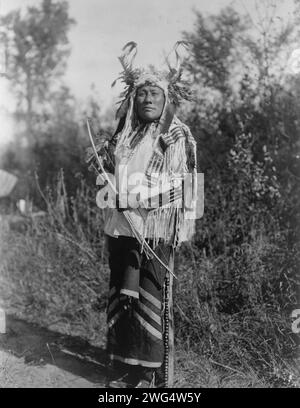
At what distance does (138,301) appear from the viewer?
10.5 ft

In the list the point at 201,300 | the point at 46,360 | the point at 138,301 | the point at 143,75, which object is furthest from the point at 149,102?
the point at 46,360

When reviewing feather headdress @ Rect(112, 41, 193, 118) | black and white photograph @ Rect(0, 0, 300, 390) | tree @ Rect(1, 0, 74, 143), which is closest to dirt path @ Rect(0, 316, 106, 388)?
black and white photograph @ Rect(0, 0, 300, 390)

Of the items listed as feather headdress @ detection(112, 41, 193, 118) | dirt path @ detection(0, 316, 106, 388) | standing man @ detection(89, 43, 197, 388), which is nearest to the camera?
standing man @ detection(89, 43, 197, 388)

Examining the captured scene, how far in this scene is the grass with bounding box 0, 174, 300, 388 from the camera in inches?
141

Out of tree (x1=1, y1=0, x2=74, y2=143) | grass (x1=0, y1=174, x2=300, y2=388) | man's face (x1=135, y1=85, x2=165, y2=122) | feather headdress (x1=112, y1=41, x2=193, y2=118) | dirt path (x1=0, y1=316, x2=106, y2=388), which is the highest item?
tree (x1=1, y1=0, x2=74, y2=143)

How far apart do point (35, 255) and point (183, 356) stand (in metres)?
2.21

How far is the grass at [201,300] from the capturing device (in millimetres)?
3578

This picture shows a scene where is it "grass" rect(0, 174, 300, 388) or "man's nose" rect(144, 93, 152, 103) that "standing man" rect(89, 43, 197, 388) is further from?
"grass" rect(0, 174, 300, 388)

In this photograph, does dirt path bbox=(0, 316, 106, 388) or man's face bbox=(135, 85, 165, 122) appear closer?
man's face bbox=(135, 85, 165, 122)

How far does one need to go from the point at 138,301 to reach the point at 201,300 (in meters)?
1.01

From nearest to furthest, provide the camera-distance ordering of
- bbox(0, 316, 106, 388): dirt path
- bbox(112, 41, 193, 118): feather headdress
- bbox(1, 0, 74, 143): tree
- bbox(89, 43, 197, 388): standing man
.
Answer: bbox(89, 43, 197, 388): standing man < bbox(112, 41, 193, 118): feather headdress < bbox(0, 316, 106, 388): dirt path < bbox(1, 0, 74, 143): tree

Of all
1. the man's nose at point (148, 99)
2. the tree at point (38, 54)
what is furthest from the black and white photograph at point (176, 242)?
the tree at point (38, 54)

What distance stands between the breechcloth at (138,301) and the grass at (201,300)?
41cm
